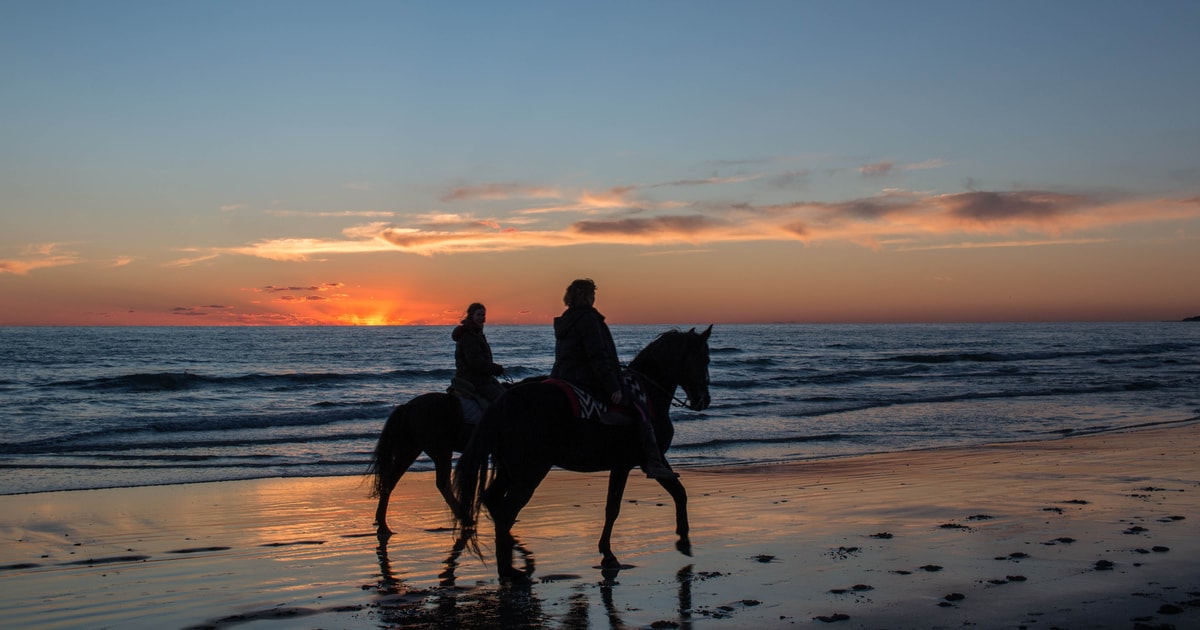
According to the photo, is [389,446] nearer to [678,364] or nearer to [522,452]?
[522,452]

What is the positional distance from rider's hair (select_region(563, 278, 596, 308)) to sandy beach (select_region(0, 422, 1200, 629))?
2.06 metres

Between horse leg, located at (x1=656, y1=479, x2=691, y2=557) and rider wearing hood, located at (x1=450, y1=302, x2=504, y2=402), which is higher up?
rider wearing hood, located at (x1=450, y1=302, x2=504, y2=402)

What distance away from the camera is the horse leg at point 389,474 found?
8.74m

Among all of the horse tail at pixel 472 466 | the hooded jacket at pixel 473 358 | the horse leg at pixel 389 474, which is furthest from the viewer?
the hooded jacket at pixel 473 358

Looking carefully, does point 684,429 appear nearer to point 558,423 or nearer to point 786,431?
point 786,431

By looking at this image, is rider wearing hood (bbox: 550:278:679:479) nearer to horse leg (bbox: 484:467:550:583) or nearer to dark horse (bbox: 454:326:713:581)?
dark horse (bbox: 454:326:713:581)

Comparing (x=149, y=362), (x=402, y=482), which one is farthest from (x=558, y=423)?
(x=149, y=362)

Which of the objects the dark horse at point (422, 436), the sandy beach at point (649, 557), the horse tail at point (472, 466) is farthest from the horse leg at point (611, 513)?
the dark horse at point (422, 436)

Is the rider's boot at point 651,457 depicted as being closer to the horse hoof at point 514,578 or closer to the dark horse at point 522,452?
the dark horse at point 522,452

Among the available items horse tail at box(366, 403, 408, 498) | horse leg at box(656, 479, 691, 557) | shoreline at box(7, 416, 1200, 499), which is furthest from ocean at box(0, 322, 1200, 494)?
horse leg at box(656, 479, 691, 557)

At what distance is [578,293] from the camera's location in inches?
272

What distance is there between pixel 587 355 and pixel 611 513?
1.35 metres

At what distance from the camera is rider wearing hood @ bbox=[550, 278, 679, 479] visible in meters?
6.79

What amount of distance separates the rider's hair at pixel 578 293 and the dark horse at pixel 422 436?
2.79 m
